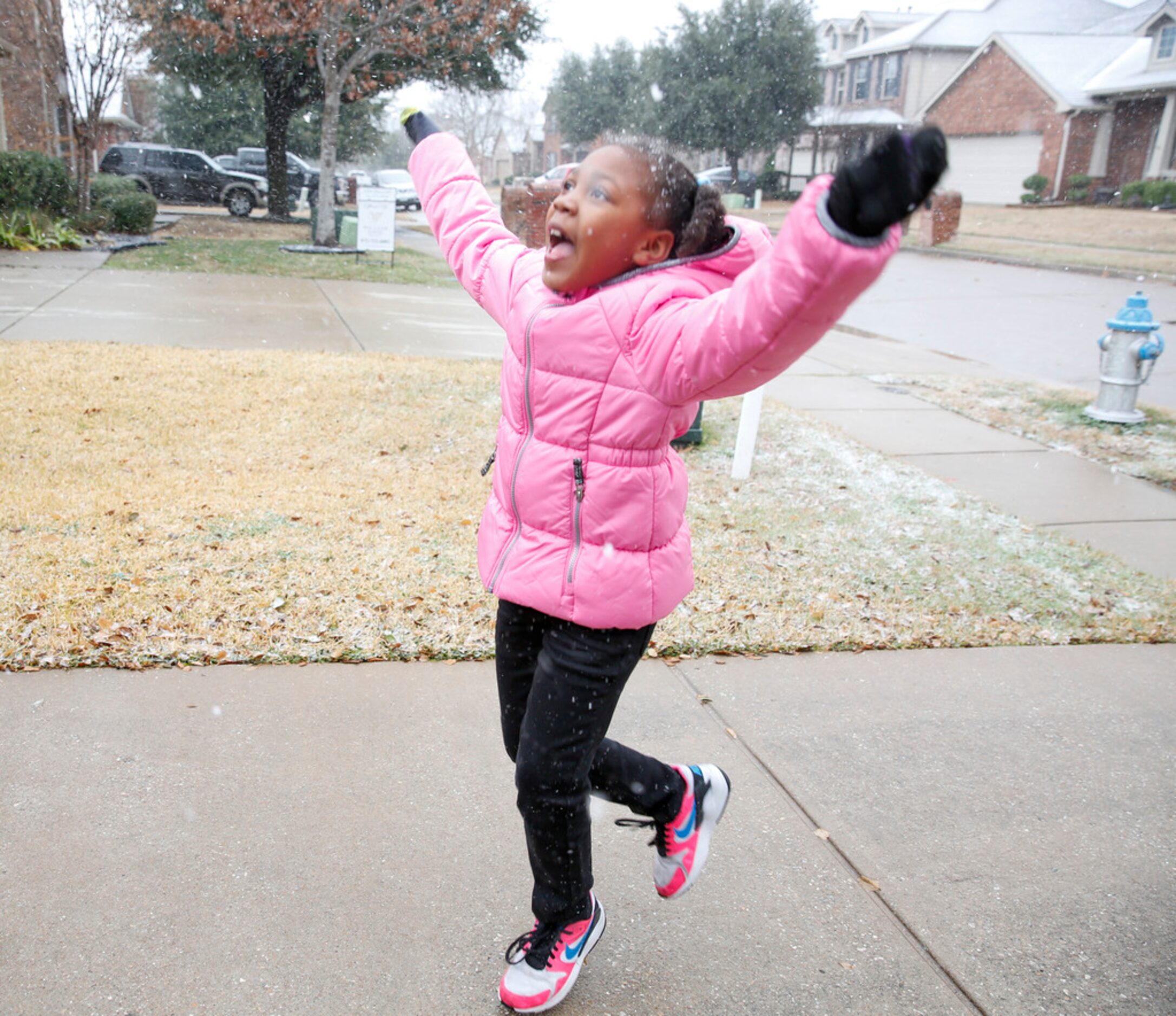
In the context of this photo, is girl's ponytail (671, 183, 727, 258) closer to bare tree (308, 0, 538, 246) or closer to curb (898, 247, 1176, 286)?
bare tree (308, 0, 538, 246)

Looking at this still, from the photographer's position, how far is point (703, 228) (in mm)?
1836

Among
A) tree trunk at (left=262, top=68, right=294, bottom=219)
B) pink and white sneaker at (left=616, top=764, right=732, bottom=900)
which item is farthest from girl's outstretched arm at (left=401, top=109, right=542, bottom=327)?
tree trunk at (left=262, top=68, right=294, bottom=219)

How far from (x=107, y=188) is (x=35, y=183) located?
2211mm

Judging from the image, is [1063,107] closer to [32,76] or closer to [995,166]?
[995,166]

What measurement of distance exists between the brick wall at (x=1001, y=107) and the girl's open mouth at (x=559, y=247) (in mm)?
40926

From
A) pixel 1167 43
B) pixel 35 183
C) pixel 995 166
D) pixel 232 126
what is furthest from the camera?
pixel 232 126

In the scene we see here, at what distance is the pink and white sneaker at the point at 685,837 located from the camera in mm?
2258

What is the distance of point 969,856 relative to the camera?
2.60 metres

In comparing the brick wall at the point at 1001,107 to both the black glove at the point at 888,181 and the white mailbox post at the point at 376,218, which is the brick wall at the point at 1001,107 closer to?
the white mailbox post at the point at 376,218

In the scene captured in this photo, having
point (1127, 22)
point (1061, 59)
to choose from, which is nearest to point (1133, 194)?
Answer: point (1061, 59)

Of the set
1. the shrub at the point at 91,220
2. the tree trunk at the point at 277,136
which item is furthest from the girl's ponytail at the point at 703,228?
the tree trunk at the point at 277,136

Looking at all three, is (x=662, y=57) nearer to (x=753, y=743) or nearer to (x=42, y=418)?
(x=42, y=418)

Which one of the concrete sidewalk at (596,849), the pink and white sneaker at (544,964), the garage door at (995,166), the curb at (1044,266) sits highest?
the garage door at (995,166)

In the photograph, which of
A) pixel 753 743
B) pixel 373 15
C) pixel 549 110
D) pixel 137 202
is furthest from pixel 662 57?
pixel 753 743
